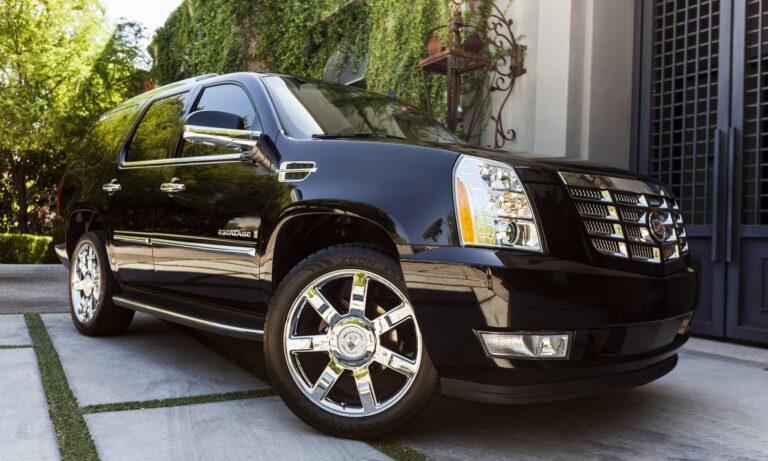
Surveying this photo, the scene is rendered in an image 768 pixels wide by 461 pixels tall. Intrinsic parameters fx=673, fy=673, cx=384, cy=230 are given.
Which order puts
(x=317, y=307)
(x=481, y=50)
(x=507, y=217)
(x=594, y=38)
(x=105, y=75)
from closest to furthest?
(x=507, y=217), (x=317, y=307), (x=594, y=38), (x=481, y=50), (x=105, y=75)

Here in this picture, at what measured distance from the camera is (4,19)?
14.6 metres

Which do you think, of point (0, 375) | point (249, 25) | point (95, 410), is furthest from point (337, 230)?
point (249, 25)

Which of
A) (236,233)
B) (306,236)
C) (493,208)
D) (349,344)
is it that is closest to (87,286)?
(236,233)

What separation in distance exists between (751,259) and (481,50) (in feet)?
11.5

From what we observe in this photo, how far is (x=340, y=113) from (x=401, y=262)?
1250mm

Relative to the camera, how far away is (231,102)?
380 centimetres

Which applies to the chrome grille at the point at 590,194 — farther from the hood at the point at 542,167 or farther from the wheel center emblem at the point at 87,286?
the wheel center emblem at the point at 87,286

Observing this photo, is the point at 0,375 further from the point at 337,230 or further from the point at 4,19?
the point at 4,19

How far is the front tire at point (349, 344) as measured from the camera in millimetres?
2637

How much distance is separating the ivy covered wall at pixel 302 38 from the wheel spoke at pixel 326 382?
557 cm

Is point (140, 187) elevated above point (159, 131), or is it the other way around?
point (159, 131)

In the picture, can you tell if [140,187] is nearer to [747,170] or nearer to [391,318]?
[391,318]

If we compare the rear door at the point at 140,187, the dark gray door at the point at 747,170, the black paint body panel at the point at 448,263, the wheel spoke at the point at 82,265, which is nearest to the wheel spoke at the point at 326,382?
the black paint body panel at the point at 448,263

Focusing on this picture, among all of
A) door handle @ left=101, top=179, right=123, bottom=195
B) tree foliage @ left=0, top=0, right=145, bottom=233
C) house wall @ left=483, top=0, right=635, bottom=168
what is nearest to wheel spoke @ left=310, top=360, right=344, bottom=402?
door handle @ left=101, top=179, right=123, bottom=195
